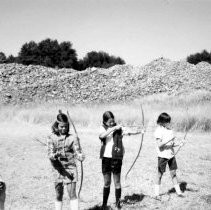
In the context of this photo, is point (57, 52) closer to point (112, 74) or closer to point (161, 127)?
point (112, 74)

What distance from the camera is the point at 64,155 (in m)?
3.91

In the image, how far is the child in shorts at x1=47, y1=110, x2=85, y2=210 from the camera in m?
3.88

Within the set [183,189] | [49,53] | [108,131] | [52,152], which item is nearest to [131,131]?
[108,131]

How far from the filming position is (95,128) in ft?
51.1

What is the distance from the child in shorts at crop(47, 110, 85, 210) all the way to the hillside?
954 inches

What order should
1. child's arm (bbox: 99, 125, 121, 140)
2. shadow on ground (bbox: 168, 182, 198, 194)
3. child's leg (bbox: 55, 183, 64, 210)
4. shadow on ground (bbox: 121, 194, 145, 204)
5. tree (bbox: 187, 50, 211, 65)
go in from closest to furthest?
1. child's leg (bbox: 55, 183, 64, 210)
2. child's arm (bbox: 99, 125, 121, 140)
3. shadow on ground (bbox: 121, 194, 145, 204)
4. shadow on ground (bbox: 168, 182, 198, 194)
5. tree (bbox: 187, 50, 211, 65)

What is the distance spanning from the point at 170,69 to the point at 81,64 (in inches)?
1002

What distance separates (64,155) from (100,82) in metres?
29.9

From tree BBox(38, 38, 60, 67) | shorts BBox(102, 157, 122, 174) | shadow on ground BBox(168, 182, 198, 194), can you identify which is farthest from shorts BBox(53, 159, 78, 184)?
tree BBox(38, 38, 60, 67)

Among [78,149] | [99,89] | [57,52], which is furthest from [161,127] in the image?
[57,52]

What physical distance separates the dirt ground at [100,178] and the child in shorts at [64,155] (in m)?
1.11

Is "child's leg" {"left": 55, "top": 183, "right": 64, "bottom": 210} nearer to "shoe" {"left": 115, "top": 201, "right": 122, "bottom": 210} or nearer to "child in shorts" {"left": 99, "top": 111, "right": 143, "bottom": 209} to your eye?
"child in shorts" {"left": 99, "top": 111, "right": 143, "bottom": 209}

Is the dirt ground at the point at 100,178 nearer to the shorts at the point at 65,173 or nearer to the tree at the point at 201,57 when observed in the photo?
the shorts at the point at 65,173

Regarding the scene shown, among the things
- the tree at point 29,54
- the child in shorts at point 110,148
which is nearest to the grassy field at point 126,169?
the child in shorts at point 110,148
